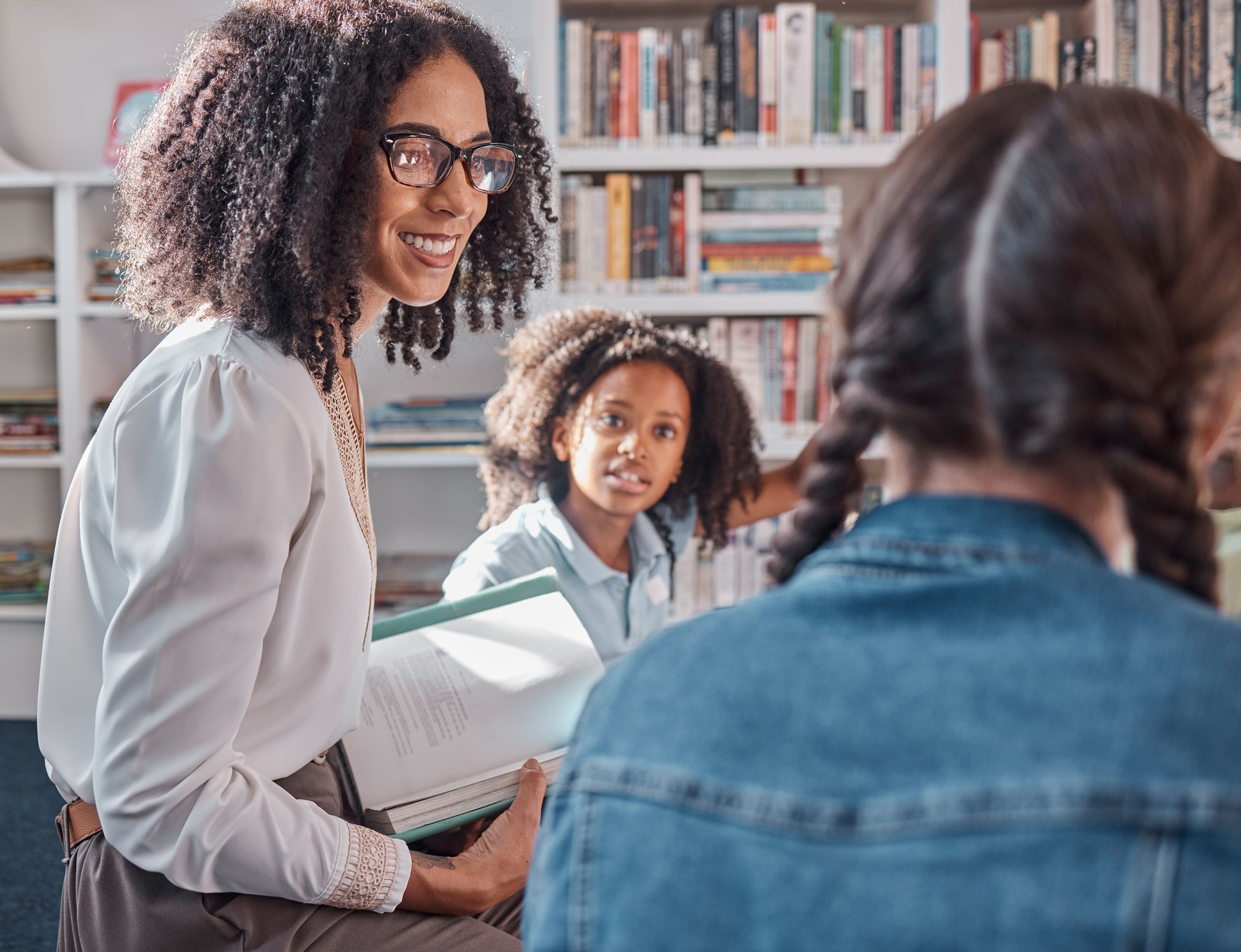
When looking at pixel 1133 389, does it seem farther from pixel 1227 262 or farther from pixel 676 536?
pixel 676 536

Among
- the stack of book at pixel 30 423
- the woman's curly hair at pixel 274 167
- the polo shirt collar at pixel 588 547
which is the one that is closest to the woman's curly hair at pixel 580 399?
the polo shirt collar at pixel 588 547

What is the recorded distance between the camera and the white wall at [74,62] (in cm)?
306

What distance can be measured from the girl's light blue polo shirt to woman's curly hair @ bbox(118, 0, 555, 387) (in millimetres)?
647

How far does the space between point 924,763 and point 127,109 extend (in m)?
3.15

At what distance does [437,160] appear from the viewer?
1.09m

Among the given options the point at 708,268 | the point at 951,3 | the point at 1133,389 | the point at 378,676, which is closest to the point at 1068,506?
the point at 1133,389

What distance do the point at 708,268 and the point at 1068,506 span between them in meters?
2.03

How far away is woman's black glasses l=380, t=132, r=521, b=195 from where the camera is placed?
1061mm

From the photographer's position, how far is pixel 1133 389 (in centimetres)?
46

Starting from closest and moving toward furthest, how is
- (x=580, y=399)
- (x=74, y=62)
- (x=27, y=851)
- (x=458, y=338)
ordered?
(x=580, y=399) < (x=27, y=851) < (x=458, y=338) < (x=74, y=62)

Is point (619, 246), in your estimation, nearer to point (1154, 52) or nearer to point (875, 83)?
point (875, 83)

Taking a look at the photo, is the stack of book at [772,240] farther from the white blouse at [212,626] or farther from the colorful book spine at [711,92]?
the white blouse at [212,626]

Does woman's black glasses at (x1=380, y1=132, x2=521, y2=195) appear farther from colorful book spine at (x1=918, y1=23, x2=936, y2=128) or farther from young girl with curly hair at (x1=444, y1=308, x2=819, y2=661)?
colorful book spine at (x1=918, y1=23, x2=936, y2=128)

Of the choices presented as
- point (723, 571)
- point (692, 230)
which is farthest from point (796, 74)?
point (723, 571)
